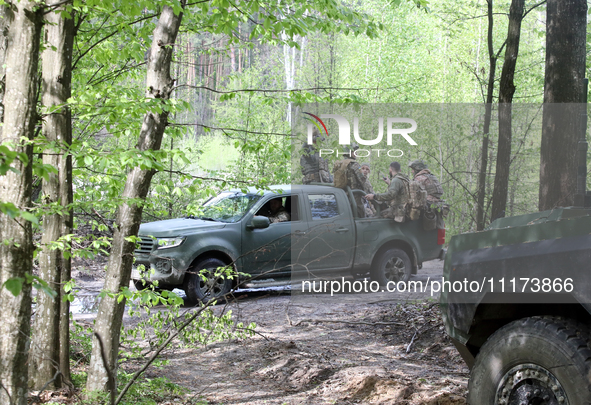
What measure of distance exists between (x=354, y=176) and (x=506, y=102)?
115 inches

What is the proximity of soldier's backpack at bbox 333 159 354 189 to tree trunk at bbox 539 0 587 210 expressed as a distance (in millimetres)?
3715

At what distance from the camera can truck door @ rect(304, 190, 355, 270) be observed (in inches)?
381

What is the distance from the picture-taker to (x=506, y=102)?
28.9 feet

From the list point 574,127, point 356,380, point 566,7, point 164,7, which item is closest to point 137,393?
point 356,380

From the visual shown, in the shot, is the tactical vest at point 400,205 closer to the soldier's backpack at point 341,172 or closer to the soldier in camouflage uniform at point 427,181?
the soldier in camouflage uniform at point 427,181

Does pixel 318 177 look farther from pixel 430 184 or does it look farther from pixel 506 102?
pixel 506 102

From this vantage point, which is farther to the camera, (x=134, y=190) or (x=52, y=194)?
(x=134, y=190)

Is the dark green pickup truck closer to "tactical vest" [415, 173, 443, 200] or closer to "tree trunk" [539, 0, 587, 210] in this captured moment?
"tactical vest" [415, 173, 443, 200]

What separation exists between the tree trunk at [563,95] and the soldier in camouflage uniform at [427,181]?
3.16 meters

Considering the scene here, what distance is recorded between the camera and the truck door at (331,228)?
381 inches

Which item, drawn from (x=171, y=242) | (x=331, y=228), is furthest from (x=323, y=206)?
(x=171, y=242)

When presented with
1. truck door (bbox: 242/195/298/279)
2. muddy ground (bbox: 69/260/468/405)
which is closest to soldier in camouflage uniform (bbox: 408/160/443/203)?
muddy ground (bbox: 69/260/468/405)

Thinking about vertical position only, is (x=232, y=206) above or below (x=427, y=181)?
below

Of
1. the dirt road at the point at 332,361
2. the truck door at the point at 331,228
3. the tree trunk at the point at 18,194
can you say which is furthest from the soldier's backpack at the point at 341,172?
the tree trunk at the point at 18,194
